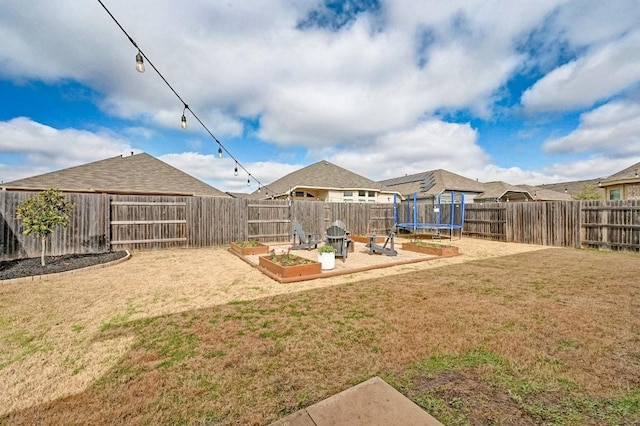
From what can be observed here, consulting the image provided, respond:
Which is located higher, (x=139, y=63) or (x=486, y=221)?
(x=139, y=63)

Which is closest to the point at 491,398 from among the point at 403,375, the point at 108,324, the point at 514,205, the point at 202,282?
the point at 403,375

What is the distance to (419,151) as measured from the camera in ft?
133

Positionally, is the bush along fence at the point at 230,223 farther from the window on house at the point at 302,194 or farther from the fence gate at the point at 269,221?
the window on house at the point at 302,194

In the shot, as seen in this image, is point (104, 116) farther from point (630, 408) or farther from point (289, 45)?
point (630, 408)

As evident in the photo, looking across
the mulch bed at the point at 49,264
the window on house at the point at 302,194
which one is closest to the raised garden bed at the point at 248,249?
the mulch bed at the point at 49,264

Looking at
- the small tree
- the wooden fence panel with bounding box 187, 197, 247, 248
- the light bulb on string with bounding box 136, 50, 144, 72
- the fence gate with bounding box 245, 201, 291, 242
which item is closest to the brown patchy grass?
the light bulb on string with bounding box 136, 50, 144, 72

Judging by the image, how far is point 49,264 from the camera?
6.93m

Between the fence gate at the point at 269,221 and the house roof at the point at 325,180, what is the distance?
7.39 meters

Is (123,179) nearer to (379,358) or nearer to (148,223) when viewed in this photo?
(148,223)

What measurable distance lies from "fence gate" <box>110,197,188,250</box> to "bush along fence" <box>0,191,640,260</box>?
0.10 feet

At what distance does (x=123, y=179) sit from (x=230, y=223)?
6.94 m

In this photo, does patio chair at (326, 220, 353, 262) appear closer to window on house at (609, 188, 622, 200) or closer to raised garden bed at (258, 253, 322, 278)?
raised garden bed at (258, 253, 322, 278)

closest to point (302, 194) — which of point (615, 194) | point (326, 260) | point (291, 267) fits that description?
point (326, 260)

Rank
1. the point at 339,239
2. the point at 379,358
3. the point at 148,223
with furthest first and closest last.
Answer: the point at 148,223
the point at 339,239
the point at 379,358
